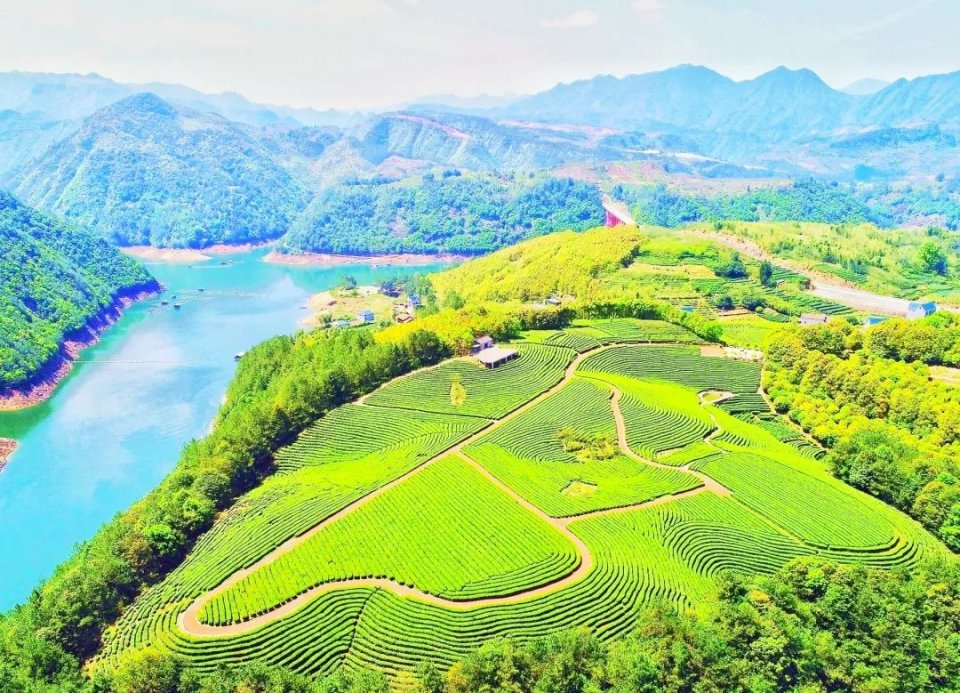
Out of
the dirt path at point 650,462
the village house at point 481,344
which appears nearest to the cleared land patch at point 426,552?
the dirt path at point 650,462

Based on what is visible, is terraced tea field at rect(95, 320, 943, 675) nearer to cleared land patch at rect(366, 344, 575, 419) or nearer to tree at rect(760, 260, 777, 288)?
cleared land patch at rect(366, 344, 575, 419)

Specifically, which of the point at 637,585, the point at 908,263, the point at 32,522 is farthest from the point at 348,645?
the point at 908,263

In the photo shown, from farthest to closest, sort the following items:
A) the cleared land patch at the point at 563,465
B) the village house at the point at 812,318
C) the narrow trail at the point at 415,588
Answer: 1. the village house at the point at 812,318
2. the cleared land patch at the point at 563,465
3. the narrow trail at the point at 415,588

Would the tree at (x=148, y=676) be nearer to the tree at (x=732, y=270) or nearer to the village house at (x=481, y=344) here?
the village house at (x=481, y=344)

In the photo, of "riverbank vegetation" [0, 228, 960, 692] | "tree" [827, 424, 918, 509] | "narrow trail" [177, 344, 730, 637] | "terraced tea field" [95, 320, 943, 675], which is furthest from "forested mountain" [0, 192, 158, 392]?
"tree" [827, 424, 918, 509]

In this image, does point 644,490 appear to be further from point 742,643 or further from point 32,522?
point 32,522

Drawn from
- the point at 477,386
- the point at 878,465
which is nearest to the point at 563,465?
the point at 477,386
